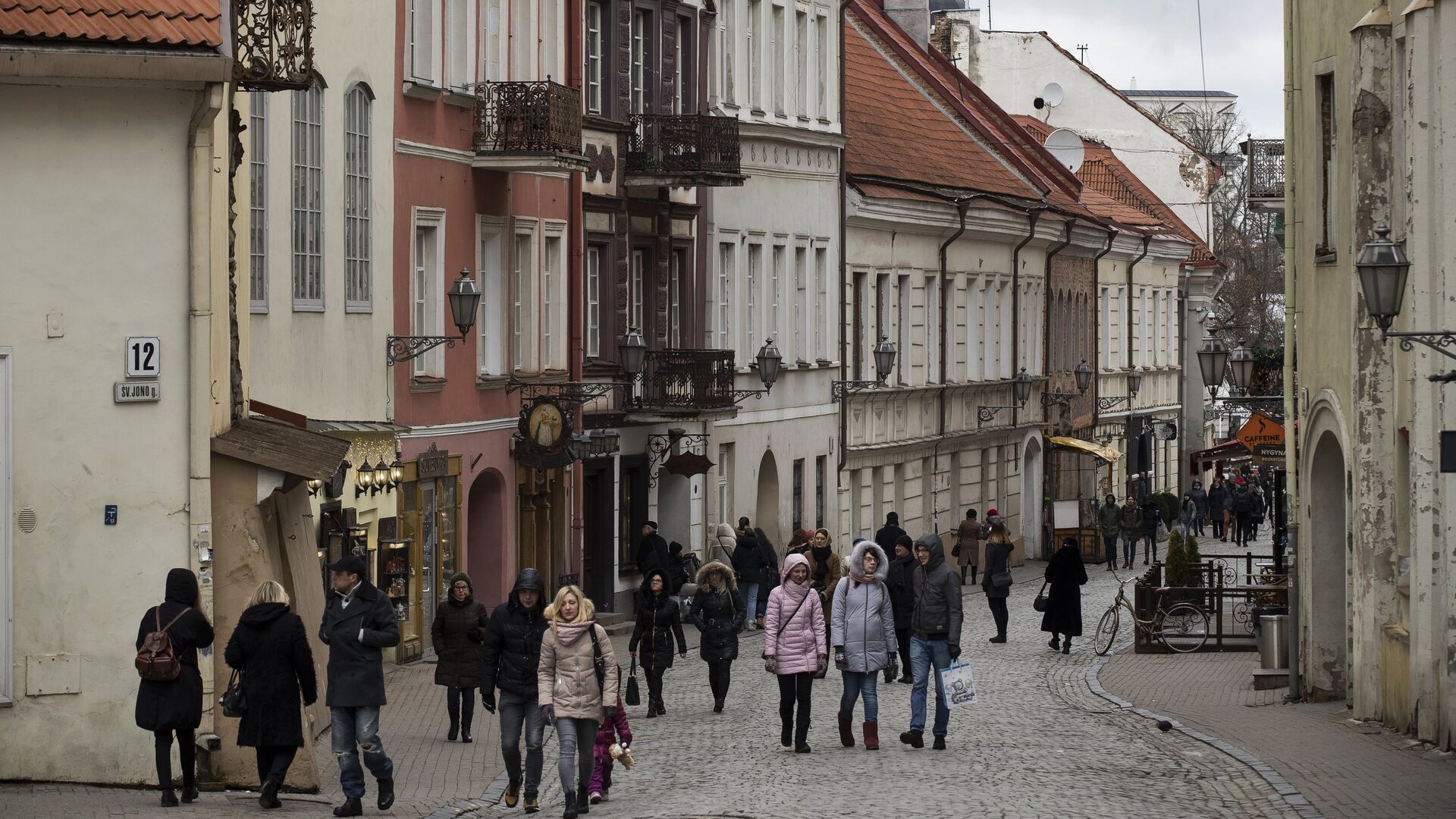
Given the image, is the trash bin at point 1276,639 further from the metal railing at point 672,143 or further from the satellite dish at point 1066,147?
the satellite dish at point 1066,147

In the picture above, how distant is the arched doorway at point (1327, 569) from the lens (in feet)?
81.4

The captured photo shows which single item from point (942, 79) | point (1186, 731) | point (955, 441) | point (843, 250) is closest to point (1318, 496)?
point (1186, 731)

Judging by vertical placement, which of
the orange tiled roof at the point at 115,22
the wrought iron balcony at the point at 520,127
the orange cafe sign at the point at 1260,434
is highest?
the wrought iron balcony at the point at 520,127

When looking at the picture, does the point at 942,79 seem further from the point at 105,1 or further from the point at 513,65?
the point at 105,1

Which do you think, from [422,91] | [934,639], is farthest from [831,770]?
[422,91]

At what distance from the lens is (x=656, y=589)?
2388cm

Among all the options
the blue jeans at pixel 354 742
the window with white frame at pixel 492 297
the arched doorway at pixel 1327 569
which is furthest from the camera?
the window with white frame at pixel 492 297

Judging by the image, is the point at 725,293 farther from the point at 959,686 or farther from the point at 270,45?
the point at 270,45

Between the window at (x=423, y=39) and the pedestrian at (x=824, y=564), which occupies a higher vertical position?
the window at (x=423, y=39)

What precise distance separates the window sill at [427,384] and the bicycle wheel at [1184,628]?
9371 mm

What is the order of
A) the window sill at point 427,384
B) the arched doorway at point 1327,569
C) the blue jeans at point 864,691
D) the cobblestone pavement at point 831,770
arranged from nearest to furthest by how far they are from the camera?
the cobblestone pavement at point 831,770 → the blue jeans at point 864,691 → the arched doorway at point 1327,569 → the window sill at point 427,384

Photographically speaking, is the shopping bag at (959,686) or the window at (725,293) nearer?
the shopping bag at (959,686)

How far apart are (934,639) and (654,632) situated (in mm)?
3637

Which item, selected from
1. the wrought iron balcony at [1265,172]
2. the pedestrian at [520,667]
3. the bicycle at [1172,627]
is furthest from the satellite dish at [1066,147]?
the pedestrian at [520,667]
